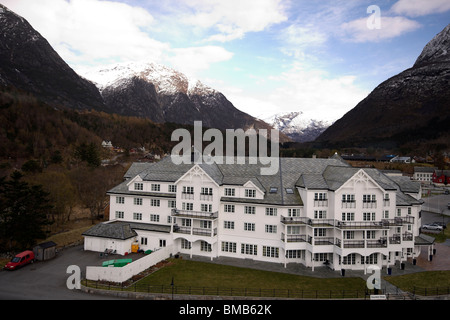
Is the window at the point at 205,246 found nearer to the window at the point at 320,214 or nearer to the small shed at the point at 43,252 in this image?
the window at the point at 320,214

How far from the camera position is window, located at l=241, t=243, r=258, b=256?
136 ft

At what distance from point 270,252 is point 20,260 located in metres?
31.6

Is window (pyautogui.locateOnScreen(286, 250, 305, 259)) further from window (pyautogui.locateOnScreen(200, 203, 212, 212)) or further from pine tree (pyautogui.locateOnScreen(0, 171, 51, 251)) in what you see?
pine tree (pyautogui.locateOnScreen(0, 171, 51, 251))

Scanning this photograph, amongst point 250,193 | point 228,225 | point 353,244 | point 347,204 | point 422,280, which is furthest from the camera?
point 228,225

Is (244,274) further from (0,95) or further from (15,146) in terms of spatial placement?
(0,95)

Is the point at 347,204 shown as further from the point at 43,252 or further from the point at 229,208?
the point at 43,252

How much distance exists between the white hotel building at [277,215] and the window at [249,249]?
0.46 feet

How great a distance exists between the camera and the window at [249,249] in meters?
41.3

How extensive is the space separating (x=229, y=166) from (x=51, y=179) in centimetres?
4068

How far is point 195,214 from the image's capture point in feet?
139

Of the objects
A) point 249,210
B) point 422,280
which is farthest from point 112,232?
point 422,280

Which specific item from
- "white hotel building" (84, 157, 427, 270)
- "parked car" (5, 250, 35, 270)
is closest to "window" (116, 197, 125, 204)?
"white hotel building" (84, 157, 427, 270)

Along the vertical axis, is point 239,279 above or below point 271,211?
below

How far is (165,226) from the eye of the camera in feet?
148
